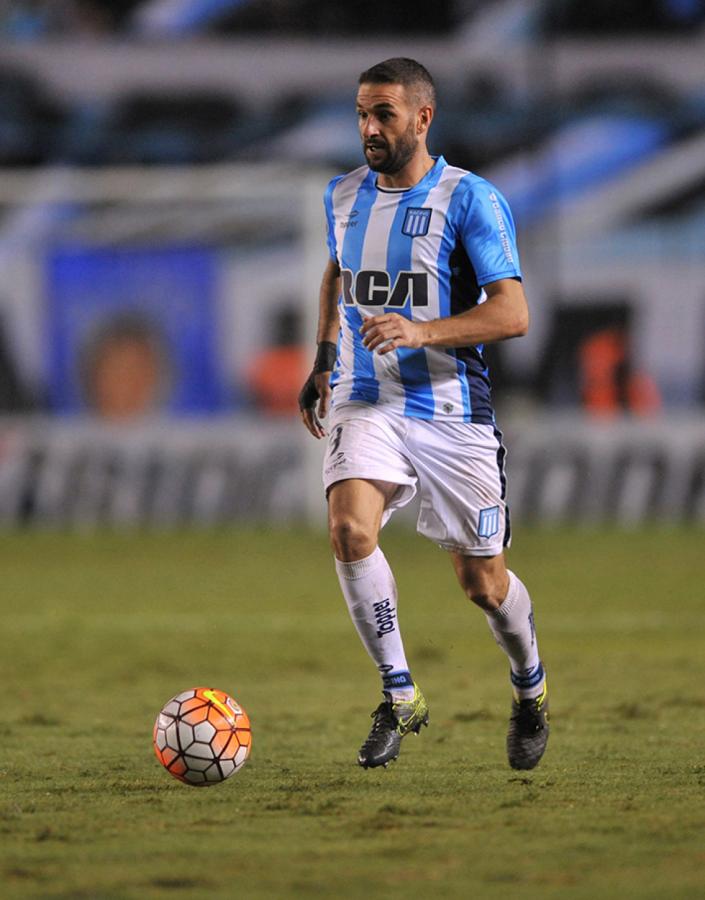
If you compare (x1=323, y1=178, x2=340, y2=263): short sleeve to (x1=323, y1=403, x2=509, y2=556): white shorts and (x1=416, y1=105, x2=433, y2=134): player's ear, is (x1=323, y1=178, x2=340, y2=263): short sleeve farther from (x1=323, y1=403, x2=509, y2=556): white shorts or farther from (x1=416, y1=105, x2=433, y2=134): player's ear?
(x1=323, y1=403, x2=509, y2=556): white shorts

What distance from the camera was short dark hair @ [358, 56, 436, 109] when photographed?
211 inches

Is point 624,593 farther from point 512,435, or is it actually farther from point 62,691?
point 512,435

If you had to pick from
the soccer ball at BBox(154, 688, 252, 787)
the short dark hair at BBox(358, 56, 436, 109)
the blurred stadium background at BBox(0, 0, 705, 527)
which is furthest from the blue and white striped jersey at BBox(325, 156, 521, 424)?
the blurred stadium background at BBox(0, 0, 705, 527)

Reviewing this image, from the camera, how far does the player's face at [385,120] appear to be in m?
5.36

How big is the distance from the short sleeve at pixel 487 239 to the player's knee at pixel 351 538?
84cm

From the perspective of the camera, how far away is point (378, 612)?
5430 mm

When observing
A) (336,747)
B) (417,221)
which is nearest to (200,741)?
(336,747)

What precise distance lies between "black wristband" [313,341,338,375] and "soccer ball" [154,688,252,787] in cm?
122

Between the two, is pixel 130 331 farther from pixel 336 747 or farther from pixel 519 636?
pixel 519 636

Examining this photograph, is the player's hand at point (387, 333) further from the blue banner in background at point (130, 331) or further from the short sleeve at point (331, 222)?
the blue banner in background at point (130, 331)

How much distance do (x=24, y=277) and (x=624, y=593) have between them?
10333 millimetres

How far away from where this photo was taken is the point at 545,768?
215 inches

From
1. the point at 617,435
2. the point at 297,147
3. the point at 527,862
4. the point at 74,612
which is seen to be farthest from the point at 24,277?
the point at 527,862

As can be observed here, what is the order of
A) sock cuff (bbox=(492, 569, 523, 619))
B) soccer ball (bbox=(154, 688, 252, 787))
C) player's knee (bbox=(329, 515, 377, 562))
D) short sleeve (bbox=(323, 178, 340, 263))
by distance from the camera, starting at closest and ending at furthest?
soccer ball (bbox=(154, 688, 252, 787)) → player's knee (bbox=(329, 515, 377, 562)) → sock cuff (bbox=(492, 569, 523, 619)) → short sleeve (bbox=(323, 178, 340, 263))
